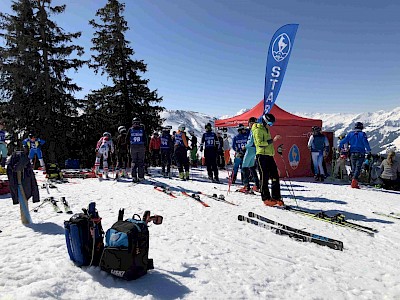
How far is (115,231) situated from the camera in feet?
10.5

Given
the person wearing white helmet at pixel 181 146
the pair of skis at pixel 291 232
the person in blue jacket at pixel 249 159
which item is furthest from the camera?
the person wearing white helmet at pixel 181 146

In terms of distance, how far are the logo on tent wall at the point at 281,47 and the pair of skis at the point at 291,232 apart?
20.6ft

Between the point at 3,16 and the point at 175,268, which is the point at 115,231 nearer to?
the point at 175,268

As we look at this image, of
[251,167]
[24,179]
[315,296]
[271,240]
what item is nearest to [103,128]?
[251,167]

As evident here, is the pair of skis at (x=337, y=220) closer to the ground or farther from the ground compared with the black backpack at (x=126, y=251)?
closer to the ground

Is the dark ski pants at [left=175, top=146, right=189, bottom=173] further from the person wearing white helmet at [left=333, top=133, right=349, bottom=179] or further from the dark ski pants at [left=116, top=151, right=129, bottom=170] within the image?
the person wearing white helmet at [left=333, top=133, right=349, bottom=179]

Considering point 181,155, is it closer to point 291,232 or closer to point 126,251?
Result: point 291,232

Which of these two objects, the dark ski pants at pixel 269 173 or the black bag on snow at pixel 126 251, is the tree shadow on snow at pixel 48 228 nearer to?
the black bag on snow at pixel 126 251

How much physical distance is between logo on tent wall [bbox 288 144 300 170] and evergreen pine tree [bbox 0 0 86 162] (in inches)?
597

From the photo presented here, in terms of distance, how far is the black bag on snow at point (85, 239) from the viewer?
10.9ft

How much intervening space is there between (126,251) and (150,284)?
0.44 meters

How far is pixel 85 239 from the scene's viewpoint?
3.35 m

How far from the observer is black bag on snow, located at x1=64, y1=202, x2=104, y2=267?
3.32 meters

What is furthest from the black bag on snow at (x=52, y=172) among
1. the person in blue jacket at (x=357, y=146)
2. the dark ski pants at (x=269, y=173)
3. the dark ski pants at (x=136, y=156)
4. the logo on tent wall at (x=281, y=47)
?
the person in blue jacket at (x=357, y=146)
